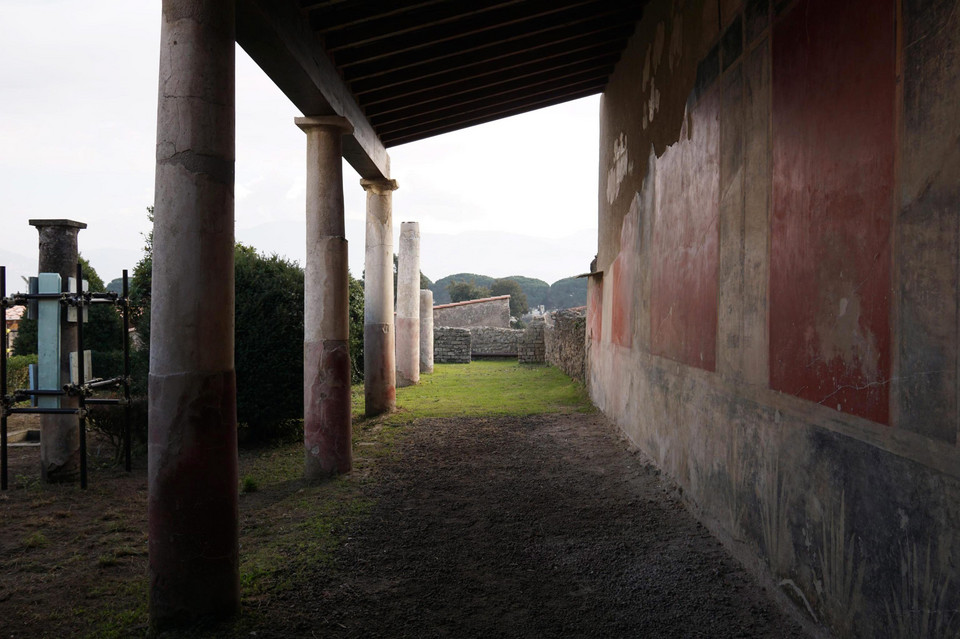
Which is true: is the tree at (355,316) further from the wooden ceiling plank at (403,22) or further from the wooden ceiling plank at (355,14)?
the wooden ceiling plank at (355,14)

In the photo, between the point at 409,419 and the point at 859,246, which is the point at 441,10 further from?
the point at 409,419

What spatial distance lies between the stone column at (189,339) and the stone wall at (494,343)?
1965 centimetres

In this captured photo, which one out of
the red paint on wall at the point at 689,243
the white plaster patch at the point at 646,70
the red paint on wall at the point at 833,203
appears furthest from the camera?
the white plaster patch at the point at 646,70

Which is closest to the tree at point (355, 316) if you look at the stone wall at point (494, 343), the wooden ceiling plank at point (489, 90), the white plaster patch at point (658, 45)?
the wooden ceiling plank at point (489, 90)

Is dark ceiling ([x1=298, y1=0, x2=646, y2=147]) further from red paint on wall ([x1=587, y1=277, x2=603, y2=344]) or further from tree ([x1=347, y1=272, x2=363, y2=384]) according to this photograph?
red paint on wall ([x1=587, y1=277, x2=603, y2=344])

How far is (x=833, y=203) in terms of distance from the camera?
8.86 ft

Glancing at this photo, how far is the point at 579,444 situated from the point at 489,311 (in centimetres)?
2124

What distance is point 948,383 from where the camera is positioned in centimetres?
198

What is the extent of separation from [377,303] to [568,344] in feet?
21.7

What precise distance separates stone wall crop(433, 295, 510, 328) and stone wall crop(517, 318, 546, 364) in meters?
6.87

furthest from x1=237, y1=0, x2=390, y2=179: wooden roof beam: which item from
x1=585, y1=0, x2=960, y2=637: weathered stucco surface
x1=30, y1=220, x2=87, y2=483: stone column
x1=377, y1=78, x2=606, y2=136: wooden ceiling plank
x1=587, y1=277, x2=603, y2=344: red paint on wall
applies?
x1=587, y1=277, x2=603, y2=344: red paint on wall

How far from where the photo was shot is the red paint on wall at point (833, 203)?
2367 millimetres

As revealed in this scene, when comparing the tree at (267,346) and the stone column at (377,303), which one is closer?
the tree at (267,346)

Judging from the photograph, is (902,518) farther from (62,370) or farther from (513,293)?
(513,293)
